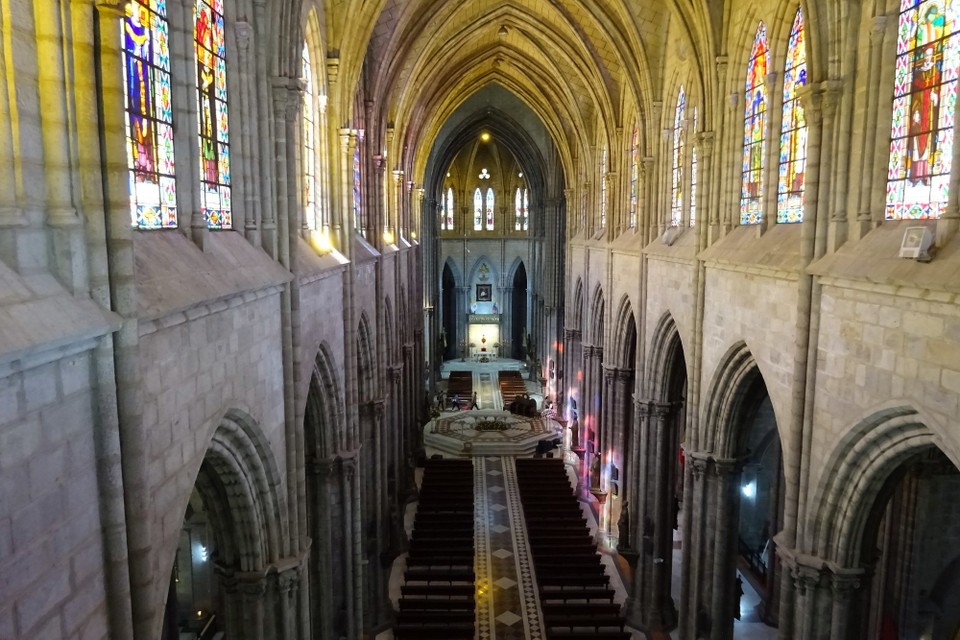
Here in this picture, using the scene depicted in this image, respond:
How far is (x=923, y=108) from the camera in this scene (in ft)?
28.4

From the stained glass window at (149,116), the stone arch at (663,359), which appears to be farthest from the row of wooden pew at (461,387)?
the stained glass window at (149,116)

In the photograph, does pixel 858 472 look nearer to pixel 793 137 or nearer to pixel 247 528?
pixel 793 137

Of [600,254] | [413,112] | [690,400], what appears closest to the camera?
[690,400]

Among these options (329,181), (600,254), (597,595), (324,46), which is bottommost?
(597,595)

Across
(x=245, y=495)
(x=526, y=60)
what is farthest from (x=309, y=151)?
(x=526, y=60)

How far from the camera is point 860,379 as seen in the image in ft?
29.2

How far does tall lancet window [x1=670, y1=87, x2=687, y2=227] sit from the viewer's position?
1703 cm

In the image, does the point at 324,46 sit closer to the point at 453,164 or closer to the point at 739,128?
the point at 739,128

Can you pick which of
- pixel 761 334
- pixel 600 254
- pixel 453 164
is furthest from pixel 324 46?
pixel 453 164

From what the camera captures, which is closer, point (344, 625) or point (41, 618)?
point (41, 618)

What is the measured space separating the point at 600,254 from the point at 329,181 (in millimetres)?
13413

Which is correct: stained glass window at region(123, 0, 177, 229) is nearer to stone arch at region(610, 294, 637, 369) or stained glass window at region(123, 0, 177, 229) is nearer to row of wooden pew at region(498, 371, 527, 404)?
stone arch at region(610, 294, 637, 369)

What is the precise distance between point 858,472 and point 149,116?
9674mm

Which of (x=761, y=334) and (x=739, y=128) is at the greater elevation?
(x=739, y=128)
